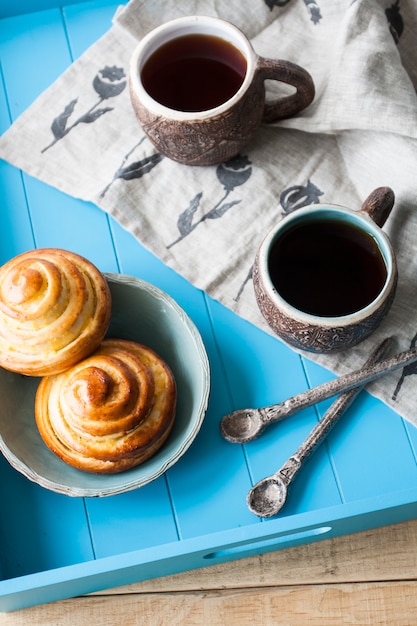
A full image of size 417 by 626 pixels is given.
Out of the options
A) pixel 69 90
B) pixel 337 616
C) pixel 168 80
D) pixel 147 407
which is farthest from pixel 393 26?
pixel 337 616

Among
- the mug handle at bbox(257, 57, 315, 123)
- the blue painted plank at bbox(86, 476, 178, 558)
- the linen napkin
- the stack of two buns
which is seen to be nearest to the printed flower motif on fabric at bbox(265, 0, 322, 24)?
the linen napkin

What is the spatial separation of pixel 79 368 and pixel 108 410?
0.19ft

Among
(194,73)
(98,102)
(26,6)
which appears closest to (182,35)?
(194,73)

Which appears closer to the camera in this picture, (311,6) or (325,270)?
(325,270)

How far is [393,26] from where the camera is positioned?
1066 millimetres

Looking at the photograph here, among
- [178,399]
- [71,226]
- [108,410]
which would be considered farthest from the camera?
[71,226]

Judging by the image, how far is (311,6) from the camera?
1.10 metres

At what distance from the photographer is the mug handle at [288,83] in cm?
95

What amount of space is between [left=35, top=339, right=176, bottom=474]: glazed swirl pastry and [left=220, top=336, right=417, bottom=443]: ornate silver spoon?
0.09 m

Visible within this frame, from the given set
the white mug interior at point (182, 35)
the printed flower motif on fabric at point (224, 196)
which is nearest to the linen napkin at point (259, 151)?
the printed flower motif on fabric at point (224, 196)

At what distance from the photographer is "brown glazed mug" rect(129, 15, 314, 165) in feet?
3.11

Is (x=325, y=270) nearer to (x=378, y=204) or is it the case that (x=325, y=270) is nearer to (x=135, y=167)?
(x=378, y=204)

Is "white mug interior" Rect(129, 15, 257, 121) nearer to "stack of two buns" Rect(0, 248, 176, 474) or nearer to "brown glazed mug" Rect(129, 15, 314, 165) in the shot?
"brown glazed mug" Rect(129, 15, 314, 165)

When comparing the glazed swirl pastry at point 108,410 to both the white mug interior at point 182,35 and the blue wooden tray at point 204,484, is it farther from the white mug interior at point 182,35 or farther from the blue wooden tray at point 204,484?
the white mug interior at point 182,35
